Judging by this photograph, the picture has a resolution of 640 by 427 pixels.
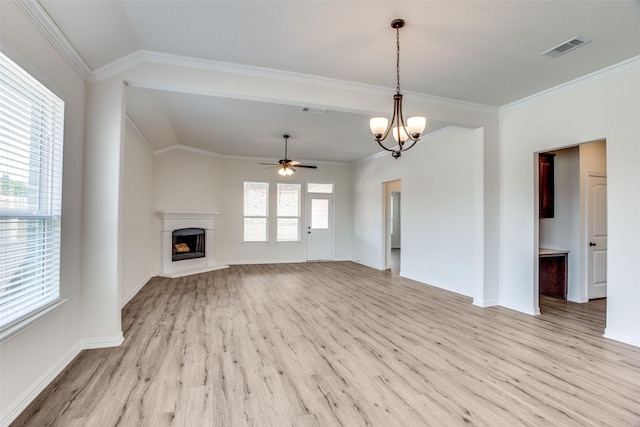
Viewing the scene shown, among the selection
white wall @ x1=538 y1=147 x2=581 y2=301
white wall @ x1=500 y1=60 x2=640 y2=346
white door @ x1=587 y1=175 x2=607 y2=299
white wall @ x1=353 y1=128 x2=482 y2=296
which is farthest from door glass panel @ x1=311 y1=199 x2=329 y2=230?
white door @ x1=587 y1=175 x2=607 y2=299

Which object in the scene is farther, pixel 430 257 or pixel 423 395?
pixel 430 257

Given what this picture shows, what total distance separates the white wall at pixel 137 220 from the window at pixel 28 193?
4.51 feet

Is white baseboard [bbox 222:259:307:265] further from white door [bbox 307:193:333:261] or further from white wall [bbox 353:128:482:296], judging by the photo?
white wall [bbox 353:128:482:296]

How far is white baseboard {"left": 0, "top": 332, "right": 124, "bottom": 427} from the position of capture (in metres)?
1.99

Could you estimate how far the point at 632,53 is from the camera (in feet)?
10.2

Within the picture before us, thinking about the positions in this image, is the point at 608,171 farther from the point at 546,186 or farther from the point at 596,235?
the point at 596,235

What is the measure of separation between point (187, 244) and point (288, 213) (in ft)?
8.95

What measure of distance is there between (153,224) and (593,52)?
7.30 meters

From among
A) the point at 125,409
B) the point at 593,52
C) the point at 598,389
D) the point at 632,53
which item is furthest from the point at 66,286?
the point at 632,53

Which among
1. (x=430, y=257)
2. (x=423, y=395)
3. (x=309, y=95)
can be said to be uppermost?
(x=309, y=95)

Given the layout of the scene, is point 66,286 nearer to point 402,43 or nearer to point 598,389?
point 402,43

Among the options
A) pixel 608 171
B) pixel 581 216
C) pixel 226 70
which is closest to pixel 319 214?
pixel 581 216

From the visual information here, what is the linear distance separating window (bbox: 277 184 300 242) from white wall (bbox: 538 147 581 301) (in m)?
5.65

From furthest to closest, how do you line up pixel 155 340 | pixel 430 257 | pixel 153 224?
pixel 153 224 → pixel 430 257 → pixel 155 340
